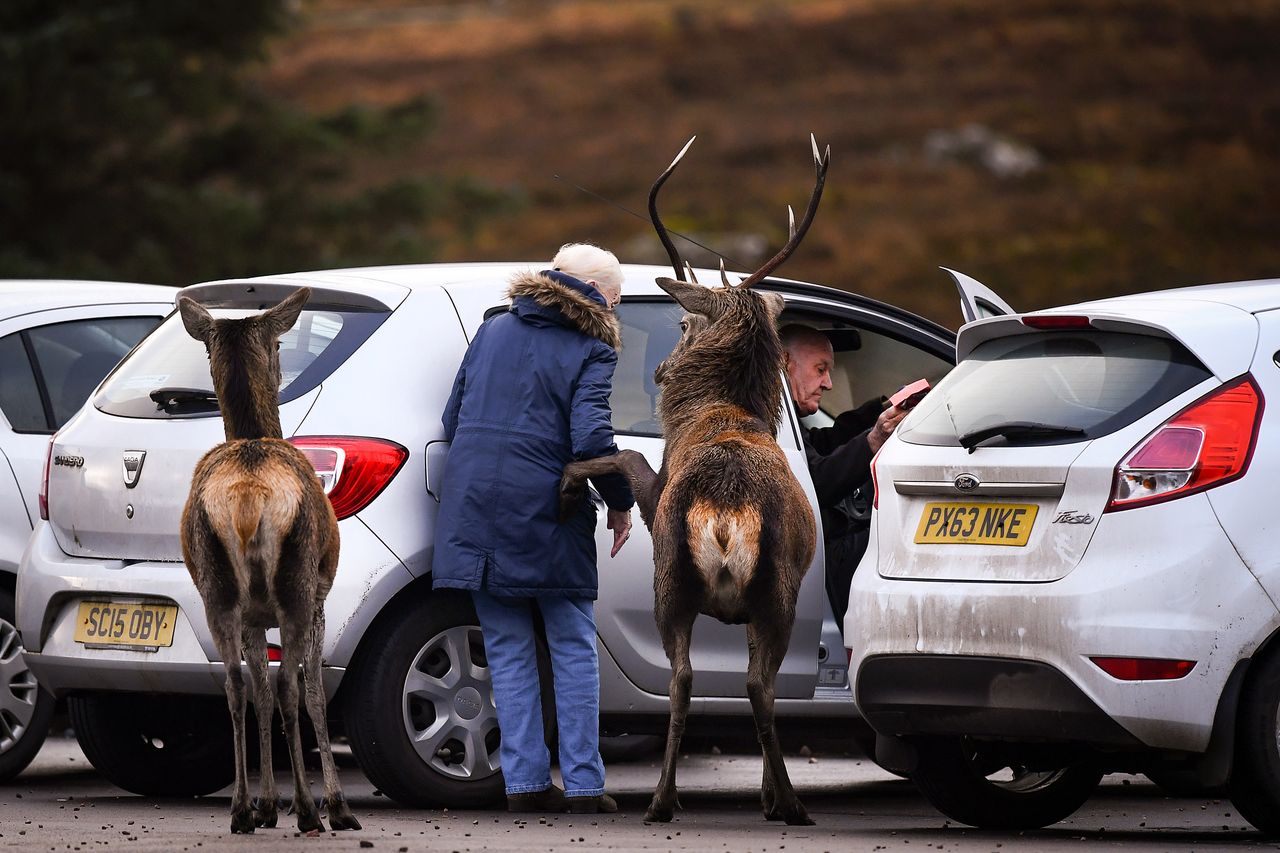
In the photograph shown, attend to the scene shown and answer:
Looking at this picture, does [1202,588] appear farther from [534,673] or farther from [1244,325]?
[534,673]

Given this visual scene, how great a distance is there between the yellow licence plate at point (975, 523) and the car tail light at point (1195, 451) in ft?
1.05

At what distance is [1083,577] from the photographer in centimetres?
592

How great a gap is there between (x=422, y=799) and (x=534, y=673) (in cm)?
60

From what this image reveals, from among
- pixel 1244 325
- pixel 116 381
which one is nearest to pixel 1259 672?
pixel 1244 325

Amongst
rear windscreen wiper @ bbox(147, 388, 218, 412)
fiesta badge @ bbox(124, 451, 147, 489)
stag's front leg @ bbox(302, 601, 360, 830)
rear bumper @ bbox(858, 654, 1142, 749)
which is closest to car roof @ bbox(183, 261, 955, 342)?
rear windscreen wiper @ bbox(147, 388, 218, 412)

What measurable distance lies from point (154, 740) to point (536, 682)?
71.1 inches

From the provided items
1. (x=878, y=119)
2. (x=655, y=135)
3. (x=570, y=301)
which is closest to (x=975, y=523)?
(x=570, y=301)

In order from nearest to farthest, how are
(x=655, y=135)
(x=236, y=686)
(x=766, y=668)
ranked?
(x=236, y=686), (x=766, y=668), (x=655, y=135)

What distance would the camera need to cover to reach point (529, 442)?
701cm

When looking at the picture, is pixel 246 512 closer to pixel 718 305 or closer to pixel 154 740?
pixel 718 305

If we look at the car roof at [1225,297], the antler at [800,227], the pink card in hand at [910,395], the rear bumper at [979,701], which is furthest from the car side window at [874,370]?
the rear bumper at [979,701]

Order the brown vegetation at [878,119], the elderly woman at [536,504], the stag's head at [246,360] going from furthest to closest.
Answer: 1. the brown vegetation at [878,119]
2. the elderly woman at [536,504]
3. the stag's head at [246,360]

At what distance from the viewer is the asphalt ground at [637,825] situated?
6.09 m

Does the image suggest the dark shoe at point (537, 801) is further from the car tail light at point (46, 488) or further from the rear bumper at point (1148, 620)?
the car tail light at point (46, 488)
